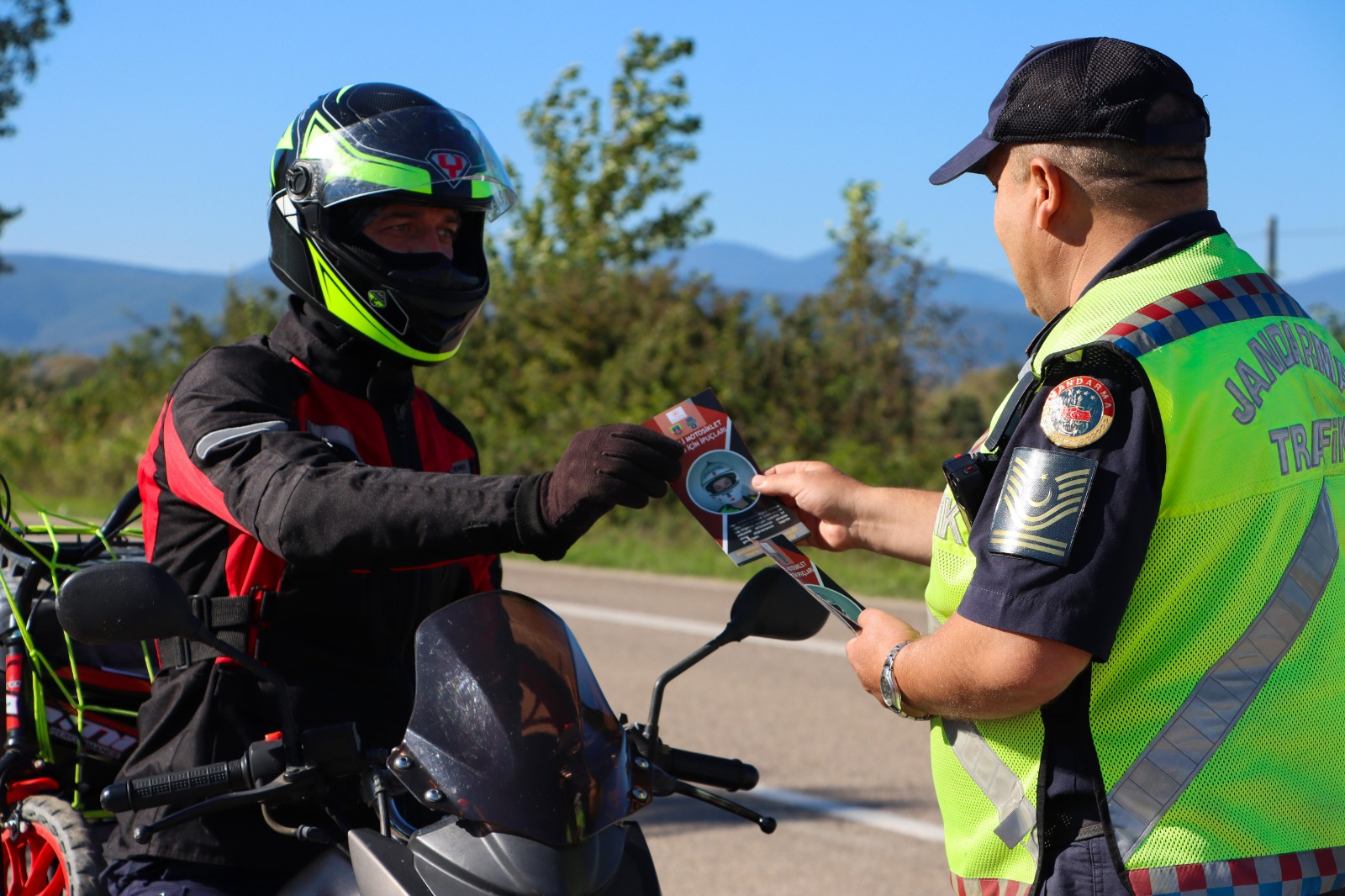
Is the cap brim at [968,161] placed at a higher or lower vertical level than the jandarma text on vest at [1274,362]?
higher

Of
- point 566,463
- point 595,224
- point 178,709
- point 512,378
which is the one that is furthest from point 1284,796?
point 595,224

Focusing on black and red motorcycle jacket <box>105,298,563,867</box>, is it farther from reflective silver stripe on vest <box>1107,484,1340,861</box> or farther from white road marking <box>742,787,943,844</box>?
white road marking <box>742,787,943,844</box>

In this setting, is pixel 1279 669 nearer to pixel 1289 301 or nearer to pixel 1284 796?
pixel 1284 796

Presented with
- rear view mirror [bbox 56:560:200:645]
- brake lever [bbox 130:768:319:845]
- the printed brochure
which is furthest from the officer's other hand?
rear view mirror [bbox 56:560:200:645]

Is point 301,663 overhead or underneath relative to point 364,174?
underneath

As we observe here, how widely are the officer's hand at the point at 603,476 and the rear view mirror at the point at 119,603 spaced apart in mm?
553

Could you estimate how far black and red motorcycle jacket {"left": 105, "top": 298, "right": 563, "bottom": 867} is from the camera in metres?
2.03

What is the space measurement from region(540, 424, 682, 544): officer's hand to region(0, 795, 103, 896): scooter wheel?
116cm

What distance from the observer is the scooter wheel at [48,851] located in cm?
238

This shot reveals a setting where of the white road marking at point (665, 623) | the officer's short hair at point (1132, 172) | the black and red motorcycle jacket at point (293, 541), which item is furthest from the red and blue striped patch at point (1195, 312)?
the white road marking at point (665, 623)

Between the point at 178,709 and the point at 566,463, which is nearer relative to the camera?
the point at 566,463

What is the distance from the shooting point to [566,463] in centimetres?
194

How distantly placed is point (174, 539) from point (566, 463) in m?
0.94

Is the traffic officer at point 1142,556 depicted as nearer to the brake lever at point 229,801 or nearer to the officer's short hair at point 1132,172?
the officer's short hair at point 1132,172
